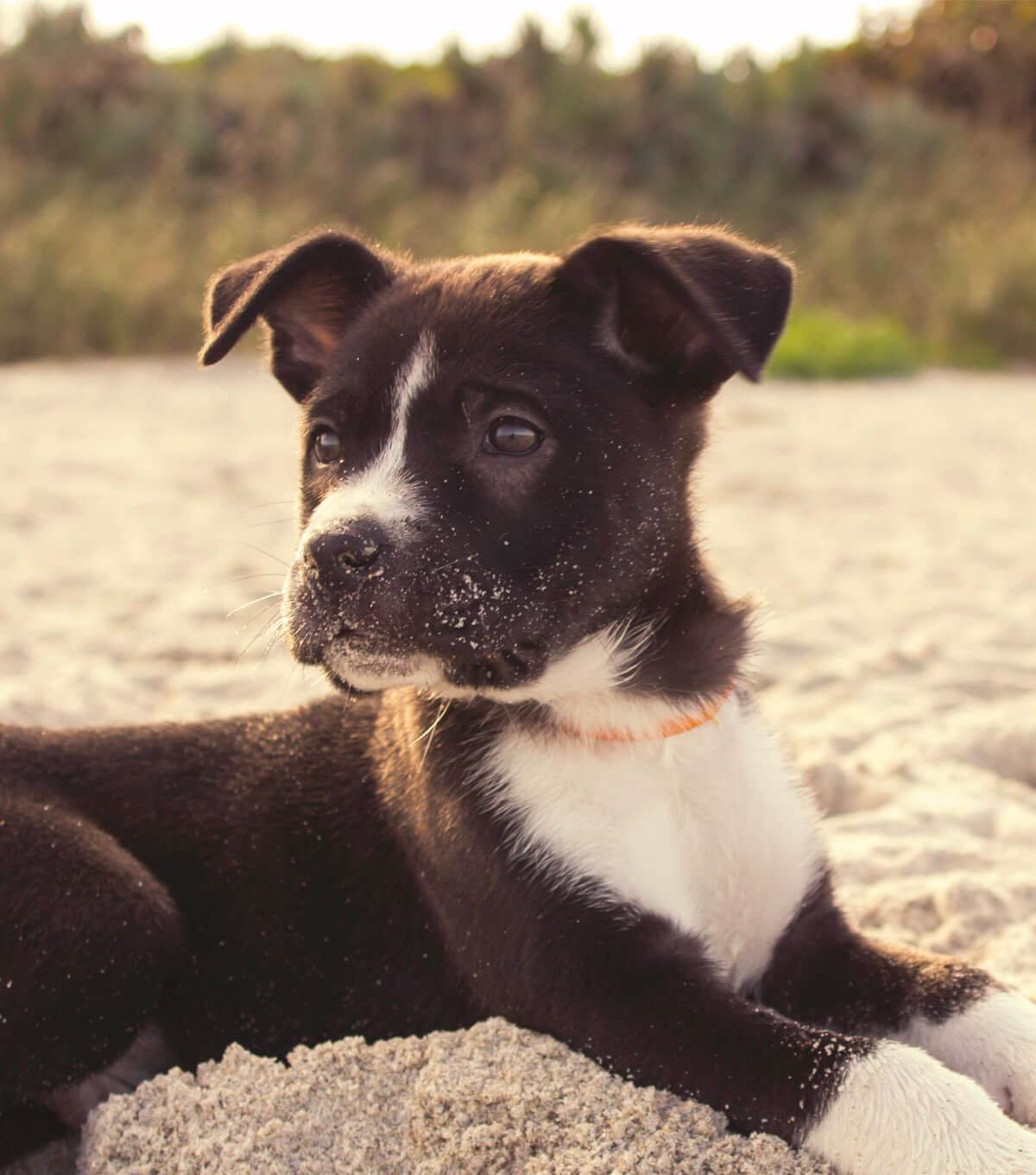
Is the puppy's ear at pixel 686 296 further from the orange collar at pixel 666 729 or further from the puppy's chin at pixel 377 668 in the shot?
the puppy's chin at pixel 377 668

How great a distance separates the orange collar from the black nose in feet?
1.93

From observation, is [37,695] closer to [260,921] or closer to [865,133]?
[260,921]

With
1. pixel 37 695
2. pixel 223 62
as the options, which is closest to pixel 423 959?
pixel 37 695

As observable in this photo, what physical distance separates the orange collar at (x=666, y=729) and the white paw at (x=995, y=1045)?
2.37ft

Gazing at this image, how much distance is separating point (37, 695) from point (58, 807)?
1.64m

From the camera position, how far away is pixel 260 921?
2.80 metres

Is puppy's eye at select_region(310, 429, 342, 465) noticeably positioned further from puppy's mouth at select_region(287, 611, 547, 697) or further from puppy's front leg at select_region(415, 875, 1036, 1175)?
puppy's front leg at select_region(415, 875, 1036, 1175)

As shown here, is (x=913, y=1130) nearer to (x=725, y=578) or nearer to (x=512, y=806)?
(x=512, y=806)

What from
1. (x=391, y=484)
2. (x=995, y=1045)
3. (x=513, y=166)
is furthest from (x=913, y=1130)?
(x=513, y=166)

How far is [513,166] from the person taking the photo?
2041cm

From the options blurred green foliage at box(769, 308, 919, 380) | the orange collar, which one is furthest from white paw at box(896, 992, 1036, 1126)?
blurred green foliage at box(769, 308, 919, 380)

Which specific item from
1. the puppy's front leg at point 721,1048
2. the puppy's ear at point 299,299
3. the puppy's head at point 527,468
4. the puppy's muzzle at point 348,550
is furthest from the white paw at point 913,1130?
the puppy's ear at point 299,299

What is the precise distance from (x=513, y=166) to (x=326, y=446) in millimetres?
18715

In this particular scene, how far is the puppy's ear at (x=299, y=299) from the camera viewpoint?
2.80 meters
